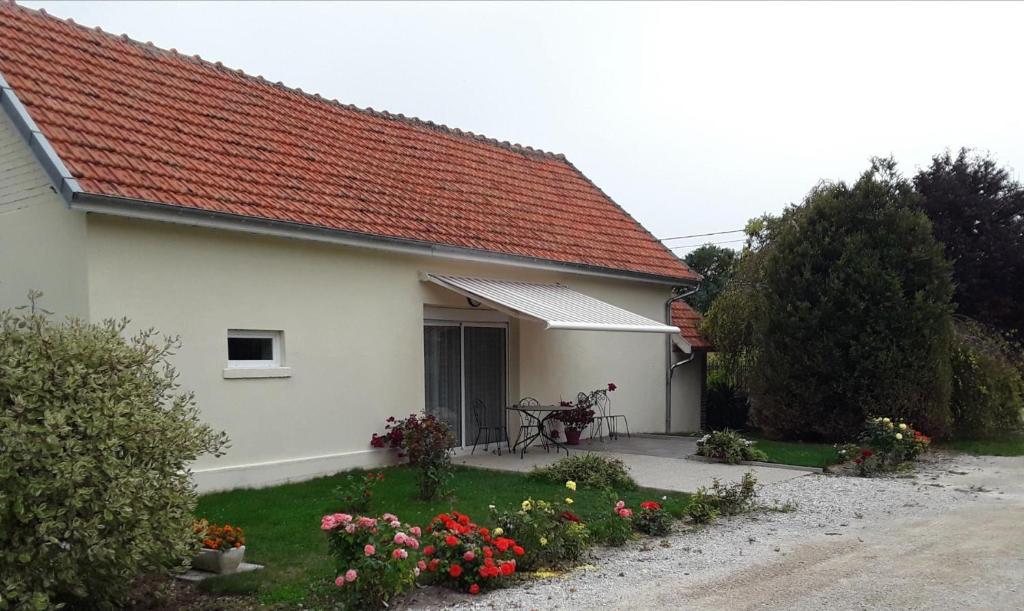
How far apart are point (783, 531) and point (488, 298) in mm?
5751

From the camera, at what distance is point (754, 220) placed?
2392 centimetres

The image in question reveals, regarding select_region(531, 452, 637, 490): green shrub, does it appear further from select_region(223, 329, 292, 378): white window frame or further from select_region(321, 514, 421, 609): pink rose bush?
select_region(321, 514, 421, 609): pink rose bush

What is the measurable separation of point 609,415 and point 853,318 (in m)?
4.98

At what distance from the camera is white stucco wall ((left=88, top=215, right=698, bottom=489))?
10141 mm

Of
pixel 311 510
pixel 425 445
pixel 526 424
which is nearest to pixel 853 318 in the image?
pixel 526 424

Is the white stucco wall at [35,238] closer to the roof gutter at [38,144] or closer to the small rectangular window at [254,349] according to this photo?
the roof gutter at [38,144]

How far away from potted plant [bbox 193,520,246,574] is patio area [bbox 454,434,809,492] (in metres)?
5.85

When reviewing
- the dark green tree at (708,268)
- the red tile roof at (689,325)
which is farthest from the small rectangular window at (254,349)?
the dark green tree at (708,268)

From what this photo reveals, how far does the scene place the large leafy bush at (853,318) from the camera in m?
15.9

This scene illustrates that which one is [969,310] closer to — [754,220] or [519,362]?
[754,220]

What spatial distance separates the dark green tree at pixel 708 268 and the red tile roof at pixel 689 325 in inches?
664

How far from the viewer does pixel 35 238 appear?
33.3ft

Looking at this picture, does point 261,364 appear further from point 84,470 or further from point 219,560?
point 84,470

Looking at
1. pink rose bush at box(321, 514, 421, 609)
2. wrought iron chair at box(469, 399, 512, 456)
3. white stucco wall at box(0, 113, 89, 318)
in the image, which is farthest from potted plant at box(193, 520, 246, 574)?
wrought iron chair at box(469, 399, 512, 456)
